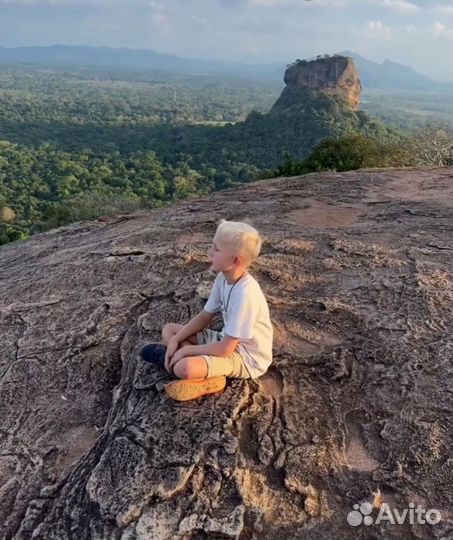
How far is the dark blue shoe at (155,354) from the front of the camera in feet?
10.8

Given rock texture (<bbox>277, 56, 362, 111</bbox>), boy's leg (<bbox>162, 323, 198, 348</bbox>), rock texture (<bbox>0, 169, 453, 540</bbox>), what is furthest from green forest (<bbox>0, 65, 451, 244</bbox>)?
boy's leg (<bbox>162, 323, 198, 348</bbox>)

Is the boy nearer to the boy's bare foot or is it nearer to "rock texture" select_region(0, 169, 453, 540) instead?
the boy's bare foot

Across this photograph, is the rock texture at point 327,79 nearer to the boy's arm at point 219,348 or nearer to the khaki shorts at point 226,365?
the khaki shorts at point 226,365

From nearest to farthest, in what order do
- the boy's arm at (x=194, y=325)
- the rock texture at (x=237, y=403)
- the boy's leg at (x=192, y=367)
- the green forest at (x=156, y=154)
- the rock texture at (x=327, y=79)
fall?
the rock texture at (x=237, y=403), the boy's leg at (x=192, y=367), the boy's arm at (x=194, y=325), the green forest at (x=156, y=154), the rock texture at (x=327, y=79)

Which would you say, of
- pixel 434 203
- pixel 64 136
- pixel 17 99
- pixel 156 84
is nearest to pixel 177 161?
pixel 64 136

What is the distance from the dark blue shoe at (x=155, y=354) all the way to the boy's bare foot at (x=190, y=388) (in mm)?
297

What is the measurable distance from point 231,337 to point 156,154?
171ft

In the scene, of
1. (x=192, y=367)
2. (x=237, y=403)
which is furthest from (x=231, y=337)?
(x=237, y=403)

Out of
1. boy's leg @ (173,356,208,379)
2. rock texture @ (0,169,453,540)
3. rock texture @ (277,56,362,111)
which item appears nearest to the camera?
rock texture @ (0,169,453,540)

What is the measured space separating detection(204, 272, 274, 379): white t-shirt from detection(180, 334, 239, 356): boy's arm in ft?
0.11

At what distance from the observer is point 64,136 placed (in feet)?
224

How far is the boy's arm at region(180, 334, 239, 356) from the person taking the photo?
304 centimetres

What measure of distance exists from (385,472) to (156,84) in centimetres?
19802

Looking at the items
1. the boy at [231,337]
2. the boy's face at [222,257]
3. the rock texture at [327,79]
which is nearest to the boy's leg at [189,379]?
the boy at [231,337]
